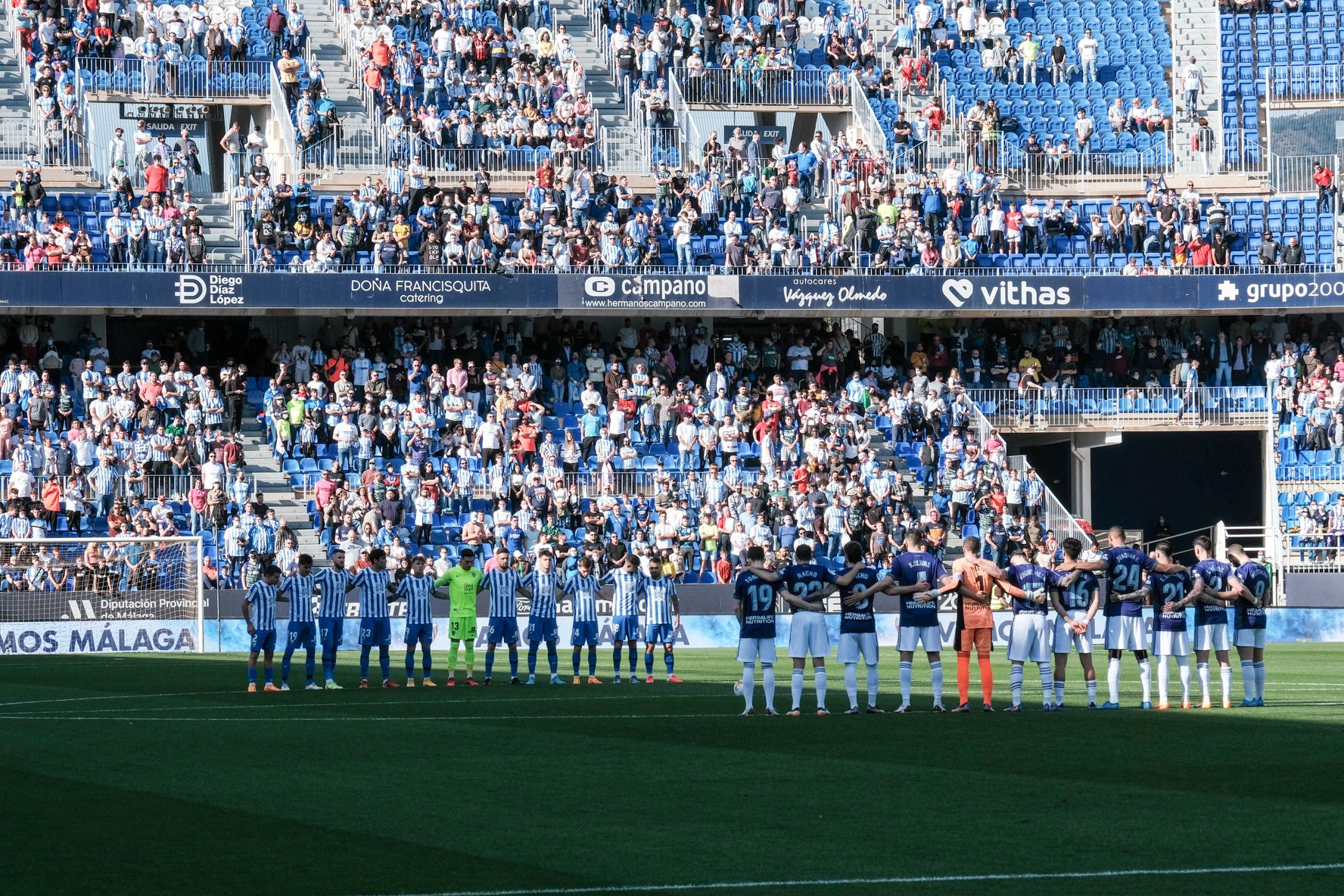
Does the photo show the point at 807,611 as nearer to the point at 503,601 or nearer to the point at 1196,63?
the point at 503,601

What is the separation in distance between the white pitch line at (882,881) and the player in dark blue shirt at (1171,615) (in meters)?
10.2

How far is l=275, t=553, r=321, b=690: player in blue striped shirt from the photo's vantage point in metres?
24.4

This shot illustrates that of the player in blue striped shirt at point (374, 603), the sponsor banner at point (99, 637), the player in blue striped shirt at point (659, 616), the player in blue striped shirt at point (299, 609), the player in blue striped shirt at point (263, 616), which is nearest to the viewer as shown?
the player in blue striped shirt at point (263, 616)

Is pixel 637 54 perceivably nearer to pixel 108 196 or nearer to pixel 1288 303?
pixel 108 196

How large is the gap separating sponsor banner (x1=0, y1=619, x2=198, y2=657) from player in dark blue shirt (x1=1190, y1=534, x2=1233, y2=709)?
19.2 m

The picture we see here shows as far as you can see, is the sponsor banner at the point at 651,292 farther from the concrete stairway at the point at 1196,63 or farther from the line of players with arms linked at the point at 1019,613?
the line of players with arms linked at the point at 1019,613

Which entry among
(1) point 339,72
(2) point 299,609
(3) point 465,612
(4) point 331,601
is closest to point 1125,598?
(3) point 465,612

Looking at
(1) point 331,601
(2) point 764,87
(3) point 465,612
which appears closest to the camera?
(1) point 331,601

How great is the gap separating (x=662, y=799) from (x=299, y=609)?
12280 millimetres

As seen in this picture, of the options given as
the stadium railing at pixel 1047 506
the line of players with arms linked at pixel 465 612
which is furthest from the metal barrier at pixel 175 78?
the line of players with arms linked at pixel 465 612

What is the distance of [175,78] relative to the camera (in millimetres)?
45062

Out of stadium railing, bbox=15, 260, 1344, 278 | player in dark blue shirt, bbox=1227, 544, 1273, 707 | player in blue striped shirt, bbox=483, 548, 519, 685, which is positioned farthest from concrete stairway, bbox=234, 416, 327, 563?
player in dark blue shirt, bbox=1227, 544, 1273, 707

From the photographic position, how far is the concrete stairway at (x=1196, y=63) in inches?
1893

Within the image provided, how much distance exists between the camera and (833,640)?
1348 inches
